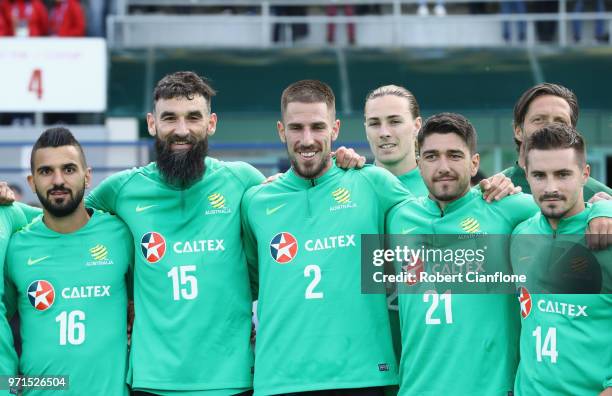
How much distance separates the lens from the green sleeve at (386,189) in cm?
541

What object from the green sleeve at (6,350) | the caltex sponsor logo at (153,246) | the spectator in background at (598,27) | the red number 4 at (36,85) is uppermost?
the spectator in background at (598,27)

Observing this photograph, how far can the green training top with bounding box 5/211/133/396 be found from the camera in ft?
17.7

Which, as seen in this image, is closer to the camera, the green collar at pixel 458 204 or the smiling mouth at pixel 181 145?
the green collar at pixel 458 204

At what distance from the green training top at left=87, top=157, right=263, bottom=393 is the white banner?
28.1 ft

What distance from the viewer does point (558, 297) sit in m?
4.71

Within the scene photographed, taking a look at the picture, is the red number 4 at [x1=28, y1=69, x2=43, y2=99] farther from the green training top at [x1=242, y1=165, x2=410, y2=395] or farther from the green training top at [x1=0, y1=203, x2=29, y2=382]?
the green training top at [x1=242, y1=165, x2=410, y2=395]

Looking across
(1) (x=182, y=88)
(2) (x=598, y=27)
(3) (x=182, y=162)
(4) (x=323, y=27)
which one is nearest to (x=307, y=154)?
(3) (x=182, y=162)

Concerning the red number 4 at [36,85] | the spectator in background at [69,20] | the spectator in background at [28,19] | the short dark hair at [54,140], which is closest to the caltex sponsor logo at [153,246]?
the short dark hair at [54,140]

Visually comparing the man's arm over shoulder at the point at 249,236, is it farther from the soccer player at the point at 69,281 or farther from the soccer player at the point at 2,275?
the soccer player at the point at 2,275

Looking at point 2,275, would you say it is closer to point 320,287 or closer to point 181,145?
point 181,145

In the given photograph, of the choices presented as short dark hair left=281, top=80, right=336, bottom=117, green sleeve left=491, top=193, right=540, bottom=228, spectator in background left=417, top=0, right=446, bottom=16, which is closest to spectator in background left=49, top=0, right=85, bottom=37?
spectator in background left=417, top=0, right=446, bottom=16

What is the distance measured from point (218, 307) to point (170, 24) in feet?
41.2

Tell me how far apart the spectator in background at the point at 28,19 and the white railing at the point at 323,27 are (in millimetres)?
1294

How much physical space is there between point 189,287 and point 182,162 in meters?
0.71
